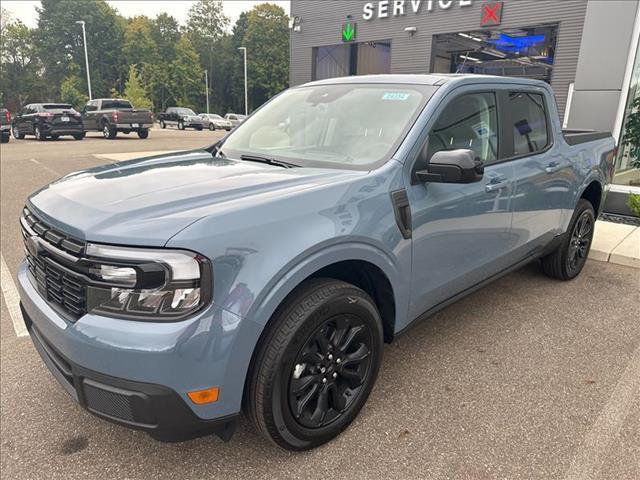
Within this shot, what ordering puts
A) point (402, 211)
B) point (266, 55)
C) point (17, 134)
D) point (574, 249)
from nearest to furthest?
point (402, 211) → point (574, 249) → point (17, 134) → point (266, 55)

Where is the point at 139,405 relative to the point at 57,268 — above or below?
below

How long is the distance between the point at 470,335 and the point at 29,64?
65751 millimetres

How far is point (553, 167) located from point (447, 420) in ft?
7.45

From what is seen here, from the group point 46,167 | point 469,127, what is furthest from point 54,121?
point 469,127

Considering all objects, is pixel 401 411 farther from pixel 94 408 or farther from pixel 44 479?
pixel 44 479

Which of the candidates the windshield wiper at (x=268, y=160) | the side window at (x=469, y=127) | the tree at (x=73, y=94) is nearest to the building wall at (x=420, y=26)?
the side window at (x=469, y=127)

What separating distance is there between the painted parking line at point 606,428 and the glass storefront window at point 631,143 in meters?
5.21

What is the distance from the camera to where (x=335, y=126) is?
301 centimetres

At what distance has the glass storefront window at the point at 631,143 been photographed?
23.9 feet

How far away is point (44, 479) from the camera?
7.05ft

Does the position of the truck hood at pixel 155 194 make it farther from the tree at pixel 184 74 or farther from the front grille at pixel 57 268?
the tree at pixel 184 74

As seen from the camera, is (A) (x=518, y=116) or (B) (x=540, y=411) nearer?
(B) (x=540, y=411)

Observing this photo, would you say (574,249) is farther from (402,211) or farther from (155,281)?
(155,281)

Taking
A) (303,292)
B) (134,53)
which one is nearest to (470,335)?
(303,292)
